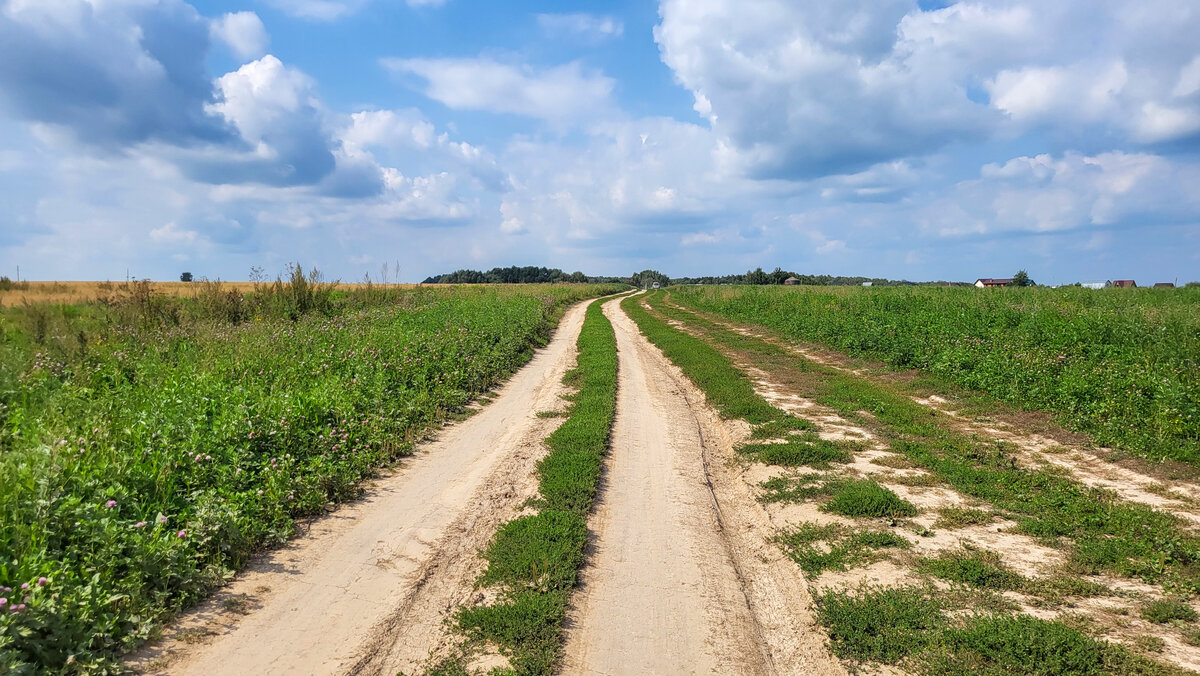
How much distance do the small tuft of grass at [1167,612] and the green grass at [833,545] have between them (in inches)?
63.4

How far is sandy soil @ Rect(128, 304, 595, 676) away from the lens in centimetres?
375

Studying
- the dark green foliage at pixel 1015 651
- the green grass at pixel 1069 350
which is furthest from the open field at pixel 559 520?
the green grass at pixel 1069 350

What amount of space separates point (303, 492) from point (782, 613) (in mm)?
4973

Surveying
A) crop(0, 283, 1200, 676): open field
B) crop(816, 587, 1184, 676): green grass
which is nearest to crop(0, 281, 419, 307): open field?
crop(0, 283, 1200, 676): open field

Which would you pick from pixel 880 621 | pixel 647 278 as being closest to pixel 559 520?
pixel 880 621

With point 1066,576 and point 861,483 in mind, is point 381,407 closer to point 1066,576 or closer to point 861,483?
point 861,483

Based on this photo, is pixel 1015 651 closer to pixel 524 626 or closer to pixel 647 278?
pixel 524 626

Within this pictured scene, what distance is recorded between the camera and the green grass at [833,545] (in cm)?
509

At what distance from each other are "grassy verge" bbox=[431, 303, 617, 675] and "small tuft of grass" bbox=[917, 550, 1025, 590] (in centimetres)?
304

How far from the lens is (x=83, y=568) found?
3967 millimetres

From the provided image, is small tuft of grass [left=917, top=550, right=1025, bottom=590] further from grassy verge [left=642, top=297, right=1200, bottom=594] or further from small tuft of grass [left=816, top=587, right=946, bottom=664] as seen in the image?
grassy verge [left=642, top=297, right=1200, bottom=594]

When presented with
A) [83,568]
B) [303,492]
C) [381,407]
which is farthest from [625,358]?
[83,568]

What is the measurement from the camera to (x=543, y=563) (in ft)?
16.0

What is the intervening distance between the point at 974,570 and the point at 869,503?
138cm
